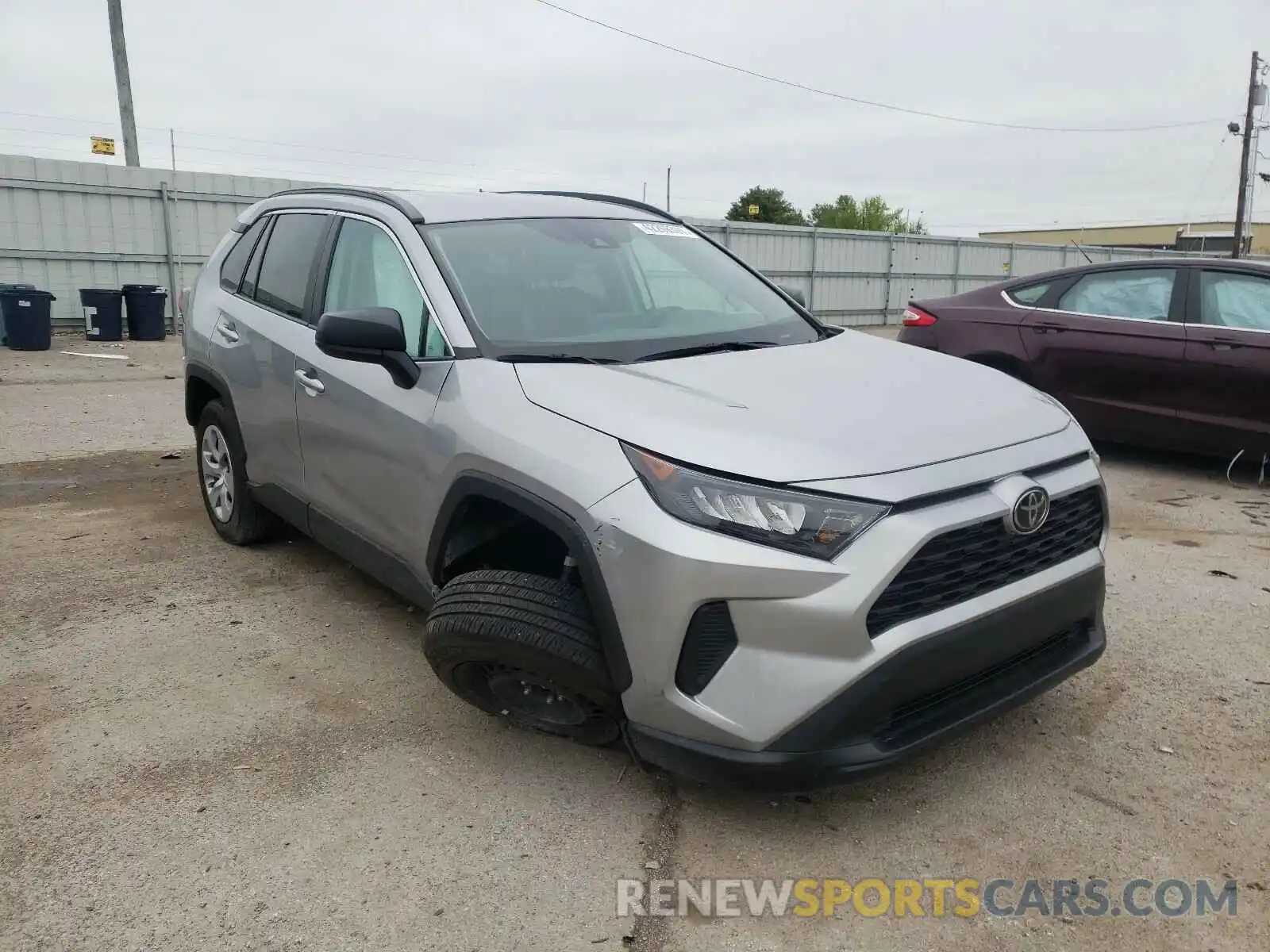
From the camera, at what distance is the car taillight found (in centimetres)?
776

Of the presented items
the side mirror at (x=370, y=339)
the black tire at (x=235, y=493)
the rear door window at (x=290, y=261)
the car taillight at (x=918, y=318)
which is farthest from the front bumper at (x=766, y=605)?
the car taillight at (x=918, y=318)

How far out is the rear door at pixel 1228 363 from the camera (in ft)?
20.4

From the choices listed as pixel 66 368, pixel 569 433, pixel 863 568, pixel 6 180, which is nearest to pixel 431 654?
pixel 569 433

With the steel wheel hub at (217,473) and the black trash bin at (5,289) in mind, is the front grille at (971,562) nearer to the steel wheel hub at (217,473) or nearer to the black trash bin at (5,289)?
the steel wheel hub at (217,473)

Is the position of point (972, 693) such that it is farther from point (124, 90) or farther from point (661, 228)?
point (124, 90)

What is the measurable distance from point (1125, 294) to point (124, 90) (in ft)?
63.5

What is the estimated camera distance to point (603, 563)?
2510mm

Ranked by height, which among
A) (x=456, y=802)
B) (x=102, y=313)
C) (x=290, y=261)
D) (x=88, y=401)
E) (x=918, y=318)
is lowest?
(x=456, y=802)

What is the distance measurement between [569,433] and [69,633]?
2.53 metres

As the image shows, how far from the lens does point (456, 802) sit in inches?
112

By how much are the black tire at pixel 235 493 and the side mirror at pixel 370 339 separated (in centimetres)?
165

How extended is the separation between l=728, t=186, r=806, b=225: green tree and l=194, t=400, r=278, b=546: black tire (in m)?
73.8

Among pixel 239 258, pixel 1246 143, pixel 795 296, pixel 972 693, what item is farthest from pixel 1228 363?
pixel 1246 143

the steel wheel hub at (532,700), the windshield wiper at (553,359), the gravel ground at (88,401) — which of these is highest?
the windshield wiper at (553,359)
